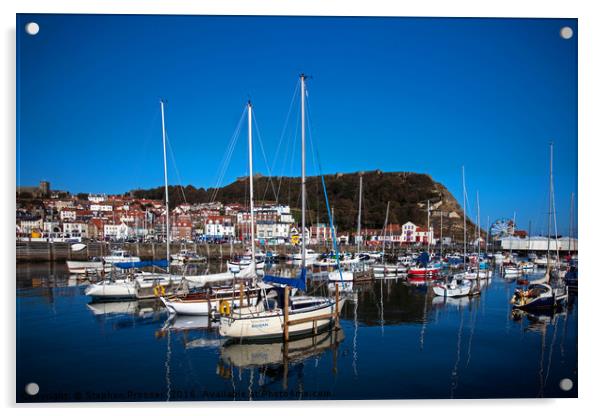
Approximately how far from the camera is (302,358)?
7844mm

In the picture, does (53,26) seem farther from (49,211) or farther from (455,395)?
(49,211)

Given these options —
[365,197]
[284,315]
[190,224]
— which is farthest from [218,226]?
[284,315]

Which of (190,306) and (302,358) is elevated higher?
(190,306)

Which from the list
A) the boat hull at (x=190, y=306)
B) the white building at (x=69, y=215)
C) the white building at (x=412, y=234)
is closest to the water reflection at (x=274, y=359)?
the boat hull at (x=190, y=306)

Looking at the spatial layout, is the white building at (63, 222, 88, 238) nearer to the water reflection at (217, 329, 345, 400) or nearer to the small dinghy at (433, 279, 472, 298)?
the small dinghy at (433, 279, 472, 298)

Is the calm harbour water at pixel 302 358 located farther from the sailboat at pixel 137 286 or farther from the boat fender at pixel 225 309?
the sailboat at pixel 137 286

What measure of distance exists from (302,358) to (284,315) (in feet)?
3.10

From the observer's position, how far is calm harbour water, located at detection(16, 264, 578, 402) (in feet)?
20.1

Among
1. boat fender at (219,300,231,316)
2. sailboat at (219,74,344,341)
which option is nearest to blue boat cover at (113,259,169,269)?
sailboat at (219,74,344,341)

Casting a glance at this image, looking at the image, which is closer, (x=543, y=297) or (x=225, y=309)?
(x=225, y=309)

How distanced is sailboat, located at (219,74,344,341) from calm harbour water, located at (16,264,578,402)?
25 centimetres

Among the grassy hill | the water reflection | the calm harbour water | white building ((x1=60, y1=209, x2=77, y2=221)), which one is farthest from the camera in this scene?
the grassy hill

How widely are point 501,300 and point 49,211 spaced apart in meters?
24.8

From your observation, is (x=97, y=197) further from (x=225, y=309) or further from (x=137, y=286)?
(x=225, y=309)
